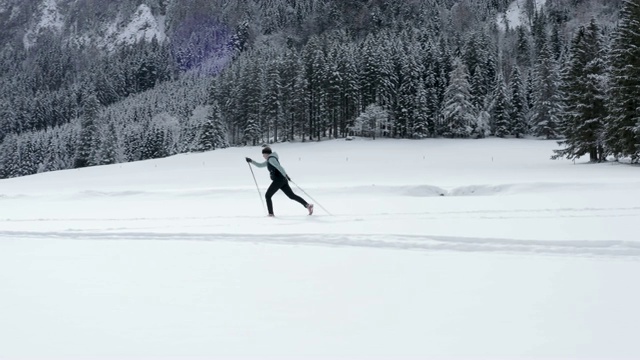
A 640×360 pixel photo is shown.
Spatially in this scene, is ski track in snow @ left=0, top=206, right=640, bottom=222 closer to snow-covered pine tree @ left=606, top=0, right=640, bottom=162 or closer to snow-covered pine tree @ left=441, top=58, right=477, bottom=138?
snow-covered pine tree @ left=606, top=0, right=640, bottom=162

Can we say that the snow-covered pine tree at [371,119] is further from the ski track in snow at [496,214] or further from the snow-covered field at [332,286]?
the snow-covered field at [332,286]

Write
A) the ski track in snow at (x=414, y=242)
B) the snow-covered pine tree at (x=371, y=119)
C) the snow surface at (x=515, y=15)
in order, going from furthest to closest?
1. the snow surface at (x=515, y=15)
2. the snow-covered pine tree at (x=371, y=119)
3. the ski track in snow at (x=414, y=242)

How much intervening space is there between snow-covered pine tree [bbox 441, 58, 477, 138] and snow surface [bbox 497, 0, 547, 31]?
9137cm

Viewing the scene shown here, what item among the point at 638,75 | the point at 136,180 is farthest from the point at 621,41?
the point at 136,180

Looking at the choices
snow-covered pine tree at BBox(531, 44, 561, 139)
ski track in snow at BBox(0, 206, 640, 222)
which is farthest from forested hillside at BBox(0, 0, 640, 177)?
ski track in snow at BBox(0, 206, 640, 222)

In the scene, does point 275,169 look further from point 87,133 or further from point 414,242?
point 87,133

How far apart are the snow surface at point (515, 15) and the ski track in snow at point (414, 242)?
147660 millimetres

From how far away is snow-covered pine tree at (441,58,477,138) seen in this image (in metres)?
57.6

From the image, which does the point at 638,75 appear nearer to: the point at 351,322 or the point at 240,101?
the point at 351,322

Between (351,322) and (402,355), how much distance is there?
62 cm

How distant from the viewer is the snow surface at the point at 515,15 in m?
135

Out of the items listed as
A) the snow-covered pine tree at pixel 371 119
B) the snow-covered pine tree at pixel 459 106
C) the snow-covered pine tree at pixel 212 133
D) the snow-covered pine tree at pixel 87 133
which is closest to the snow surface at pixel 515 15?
the snow-covered pine tree at pixel 459 106

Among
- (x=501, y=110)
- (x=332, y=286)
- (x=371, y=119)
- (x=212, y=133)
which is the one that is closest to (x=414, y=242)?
(x=332, y=286)

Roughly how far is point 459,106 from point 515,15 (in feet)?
350
